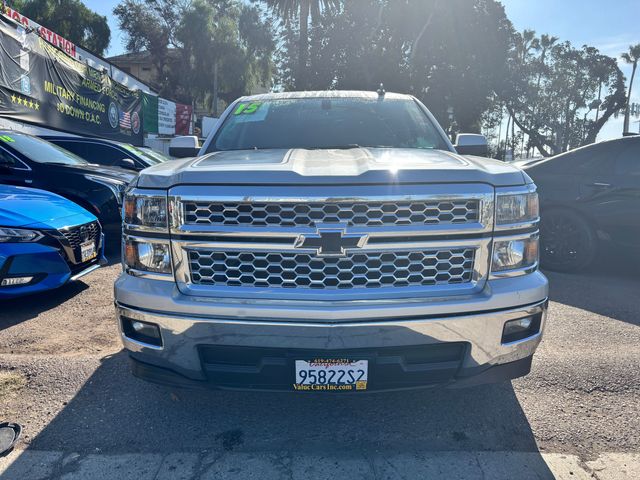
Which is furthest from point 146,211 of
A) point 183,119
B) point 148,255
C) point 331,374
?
point 183,119

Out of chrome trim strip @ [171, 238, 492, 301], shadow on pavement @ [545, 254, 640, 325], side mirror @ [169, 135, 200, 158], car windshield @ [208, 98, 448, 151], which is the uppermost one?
car windshield @ [208, 98, 448, 151]

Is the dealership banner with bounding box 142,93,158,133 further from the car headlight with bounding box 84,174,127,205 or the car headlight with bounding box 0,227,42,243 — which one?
the car headlight with bounding box 0,227,42,243

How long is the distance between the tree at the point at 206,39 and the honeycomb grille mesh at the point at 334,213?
3425cm

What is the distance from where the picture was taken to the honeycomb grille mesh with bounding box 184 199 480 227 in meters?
2.25

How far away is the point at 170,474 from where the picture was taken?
232cm

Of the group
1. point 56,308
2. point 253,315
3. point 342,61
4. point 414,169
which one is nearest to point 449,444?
point 253,315

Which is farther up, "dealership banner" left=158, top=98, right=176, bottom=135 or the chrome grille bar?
"dealership banner" left=158, top=98, right=176, bottom=135

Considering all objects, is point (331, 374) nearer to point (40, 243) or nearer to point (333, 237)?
point (333, 237)

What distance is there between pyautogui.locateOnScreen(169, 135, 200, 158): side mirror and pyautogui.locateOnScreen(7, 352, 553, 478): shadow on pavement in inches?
66.6

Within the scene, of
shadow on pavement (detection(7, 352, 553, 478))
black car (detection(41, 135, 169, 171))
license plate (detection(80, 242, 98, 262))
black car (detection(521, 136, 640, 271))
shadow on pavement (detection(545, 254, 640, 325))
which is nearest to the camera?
shadow on pavement (detection(7, 352, 553, 478))

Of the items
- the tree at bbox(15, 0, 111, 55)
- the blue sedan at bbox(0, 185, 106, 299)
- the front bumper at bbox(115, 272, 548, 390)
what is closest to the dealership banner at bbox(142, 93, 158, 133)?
the tree at bbox(15, 0, 111, 55)

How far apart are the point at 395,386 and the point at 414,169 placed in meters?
1.01

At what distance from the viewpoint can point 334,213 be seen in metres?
2.25

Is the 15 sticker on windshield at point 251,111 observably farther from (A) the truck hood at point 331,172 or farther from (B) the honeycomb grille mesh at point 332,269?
(B) the honeycomb grille mesh at point 332,269
